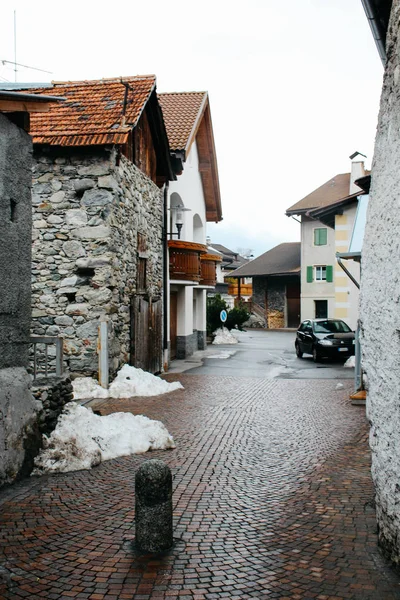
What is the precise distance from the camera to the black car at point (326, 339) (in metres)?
22.3

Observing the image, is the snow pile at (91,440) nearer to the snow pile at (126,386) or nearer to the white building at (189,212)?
the snow pile at (126,386)

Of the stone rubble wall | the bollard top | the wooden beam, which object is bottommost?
the bollard top

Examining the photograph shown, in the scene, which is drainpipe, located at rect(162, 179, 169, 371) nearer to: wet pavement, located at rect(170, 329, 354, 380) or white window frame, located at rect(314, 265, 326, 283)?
wet pavement, located at rect(170, 329, 354, 380)

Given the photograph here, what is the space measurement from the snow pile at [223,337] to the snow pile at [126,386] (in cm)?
1733

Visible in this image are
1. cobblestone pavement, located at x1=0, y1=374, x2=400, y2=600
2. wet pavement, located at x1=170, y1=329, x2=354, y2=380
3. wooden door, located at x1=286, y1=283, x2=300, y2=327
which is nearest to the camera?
cobblestone pavement, located at x1=0, y1=374, x2=400, y2=600

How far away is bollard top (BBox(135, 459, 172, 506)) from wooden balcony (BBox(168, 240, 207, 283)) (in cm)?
1539

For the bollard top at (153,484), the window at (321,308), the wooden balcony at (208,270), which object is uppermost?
the wooden balcony at (208,270)

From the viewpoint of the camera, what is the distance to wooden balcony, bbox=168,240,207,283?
2061 cm

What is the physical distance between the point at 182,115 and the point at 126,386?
12272mm

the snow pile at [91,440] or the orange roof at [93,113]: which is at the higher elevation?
the orange roof at [93,113]

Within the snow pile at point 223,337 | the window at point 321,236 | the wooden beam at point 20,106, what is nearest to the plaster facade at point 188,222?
the snow pile at point 223,337

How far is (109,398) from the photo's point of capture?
1328 cm

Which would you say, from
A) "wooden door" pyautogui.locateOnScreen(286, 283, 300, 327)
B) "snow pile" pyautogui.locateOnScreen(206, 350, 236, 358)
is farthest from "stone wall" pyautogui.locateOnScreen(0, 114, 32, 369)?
"wooden door" pyautogui.locateOnScreen(286, 283, 300, 327)

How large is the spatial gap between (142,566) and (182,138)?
17.6m
